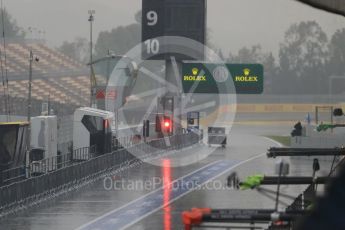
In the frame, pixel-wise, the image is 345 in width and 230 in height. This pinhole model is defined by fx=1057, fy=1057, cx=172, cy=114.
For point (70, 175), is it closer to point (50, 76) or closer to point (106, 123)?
point (106, 123)

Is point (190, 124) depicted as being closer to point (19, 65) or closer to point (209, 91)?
point (209, 91)

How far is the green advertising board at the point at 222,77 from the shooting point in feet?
232

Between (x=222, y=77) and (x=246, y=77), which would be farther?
(x=222, y=77)

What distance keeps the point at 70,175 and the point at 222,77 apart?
107ft

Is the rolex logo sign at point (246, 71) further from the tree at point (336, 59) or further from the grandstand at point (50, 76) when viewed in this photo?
the tree at point (336, 59)

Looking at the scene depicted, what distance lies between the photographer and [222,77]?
71.9 metres

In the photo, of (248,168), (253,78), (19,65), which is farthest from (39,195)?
(19,65)

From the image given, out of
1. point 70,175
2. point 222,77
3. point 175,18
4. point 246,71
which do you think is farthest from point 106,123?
point 70,175

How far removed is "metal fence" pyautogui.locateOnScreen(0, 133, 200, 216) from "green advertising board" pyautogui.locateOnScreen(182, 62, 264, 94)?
4.99 metres

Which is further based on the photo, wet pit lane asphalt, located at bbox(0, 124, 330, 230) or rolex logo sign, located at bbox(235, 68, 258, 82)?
rolex logo sign, located at bbox(235, 68, 258, 82)

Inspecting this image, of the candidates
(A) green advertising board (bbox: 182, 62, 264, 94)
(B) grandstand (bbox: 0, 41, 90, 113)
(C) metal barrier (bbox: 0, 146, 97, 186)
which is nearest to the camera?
(C) metal barrier (bbox: 0, 146, 97, 186)

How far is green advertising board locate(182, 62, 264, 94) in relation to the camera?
70.6 m

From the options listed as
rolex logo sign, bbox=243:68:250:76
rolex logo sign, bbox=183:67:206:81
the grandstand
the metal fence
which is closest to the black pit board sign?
rolex logo sign, bbox=183:67:206:81

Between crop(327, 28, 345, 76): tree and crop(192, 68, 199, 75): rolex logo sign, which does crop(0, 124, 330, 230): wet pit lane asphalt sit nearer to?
crop(192, 68, 199, 75): rolex logo sign
